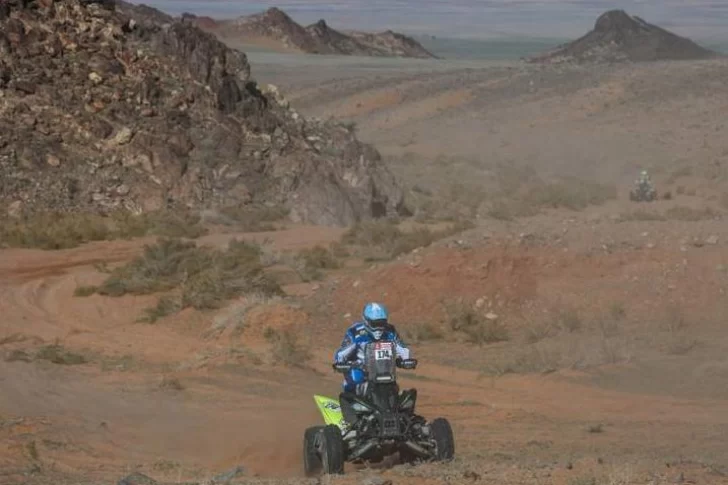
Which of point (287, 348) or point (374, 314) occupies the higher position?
point (374, 314)

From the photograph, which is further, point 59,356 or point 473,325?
point 473,325

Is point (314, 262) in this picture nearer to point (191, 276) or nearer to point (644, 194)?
point (191, 276)

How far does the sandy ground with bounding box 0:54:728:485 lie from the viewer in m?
10.5

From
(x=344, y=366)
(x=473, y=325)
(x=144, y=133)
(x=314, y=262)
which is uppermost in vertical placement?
(x=344, y=366)

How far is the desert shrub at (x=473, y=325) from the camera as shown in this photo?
53.8 feet

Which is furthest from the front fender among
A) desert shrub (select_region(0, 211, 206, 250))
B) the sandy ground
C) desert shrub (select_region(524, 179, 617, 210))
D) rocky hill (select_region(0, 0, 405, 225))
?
desert shrub (select_region(524, 179, 617, 210))

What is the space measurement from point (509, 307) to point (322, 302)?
2.56m

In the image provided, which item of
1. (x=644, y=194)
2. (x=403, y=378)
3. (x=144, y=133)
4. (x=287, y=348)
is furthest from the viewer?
(x=644, y=194)

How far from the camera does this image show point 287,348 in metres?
15.3

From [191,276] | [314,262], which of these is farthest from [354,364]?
[314,262]

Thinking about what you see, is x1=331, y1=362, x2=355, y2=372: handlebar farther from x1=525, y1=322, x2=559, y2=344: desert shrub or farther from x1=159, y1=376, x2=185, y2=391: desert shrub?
x1=525, y1=322, x2=559, y2=344: desert shrub

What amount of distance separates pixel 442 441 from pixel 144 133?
19970mm

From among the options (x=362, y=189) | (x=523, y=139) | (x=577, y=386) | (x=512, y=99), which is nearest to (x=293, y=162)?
(x=362, y=189)

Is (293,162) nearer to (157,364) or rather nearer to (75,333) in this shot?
(75,333)
